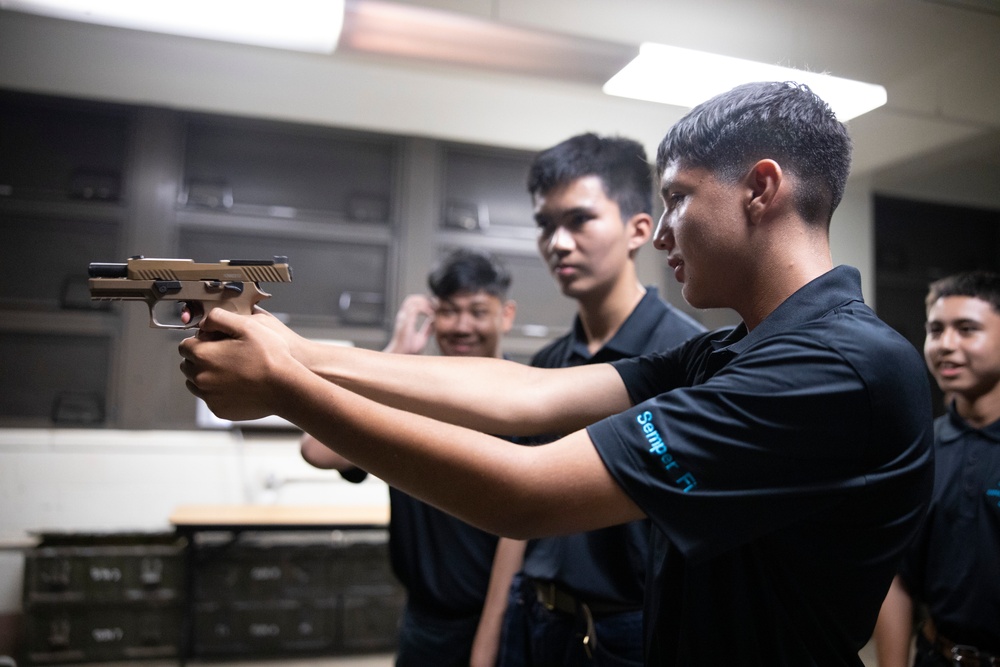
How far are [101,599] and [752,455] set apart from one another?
3383mm

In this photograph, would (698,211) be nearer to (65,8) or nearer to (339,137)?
(65,8)

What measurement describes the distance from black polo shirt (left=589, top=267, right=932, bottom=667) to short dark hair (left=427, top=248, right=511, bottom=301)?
1268mm

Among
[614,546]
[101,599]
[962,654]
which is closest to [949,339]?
[962,654]

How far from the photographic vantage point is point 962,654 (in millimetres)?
1708

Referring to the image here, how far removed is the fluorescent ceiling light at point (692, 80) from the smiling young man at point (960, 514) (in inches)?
42.5

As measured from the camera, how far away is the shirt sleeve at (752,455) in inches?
30.0

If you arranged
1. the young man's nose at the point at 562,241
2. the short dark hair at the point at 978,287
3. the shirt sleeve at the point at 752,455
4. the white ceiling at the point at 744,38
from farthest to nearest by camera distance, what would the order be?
the white ceiling at the point at 744,38, the short dark hair at the point at 978,287, the young man's nose at the point at 562,241, the shirt sleeve at the point at 752,455

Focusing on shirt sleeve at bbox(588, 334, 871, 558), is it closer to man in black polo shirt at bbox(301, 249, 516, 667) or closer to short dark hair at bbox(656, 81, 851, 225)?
short dark hair at bbox(656, 81, 851, 225)

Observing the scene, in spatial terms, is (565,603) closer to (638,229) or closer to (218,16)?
(638,229)

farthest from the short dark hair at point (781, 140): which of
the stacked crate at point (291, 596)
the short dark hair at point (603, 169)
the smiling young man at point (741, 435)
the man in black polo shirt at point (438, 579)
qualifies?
the stacked crate at point (291, 596)

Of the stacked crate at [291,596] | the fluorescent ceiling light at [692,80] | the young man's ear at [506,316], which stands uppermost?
the fluorescent ceiling light at [692,80]

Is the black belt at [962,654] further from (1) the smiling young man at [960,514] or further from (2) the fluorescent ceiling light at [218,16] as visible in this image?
(2) the fluorescent ceiling light at [218,16]

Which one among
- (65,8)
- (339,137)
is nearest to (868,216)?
(339,137)

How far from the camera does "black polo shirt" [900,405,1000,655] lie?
1.71m
